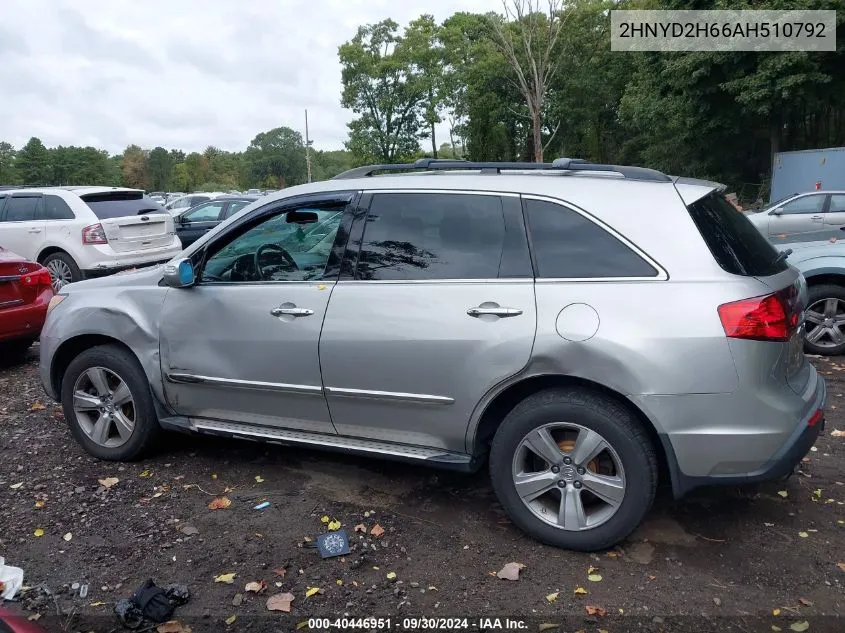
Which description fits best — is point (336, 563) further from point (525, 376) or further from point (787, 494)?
point (787, 494)

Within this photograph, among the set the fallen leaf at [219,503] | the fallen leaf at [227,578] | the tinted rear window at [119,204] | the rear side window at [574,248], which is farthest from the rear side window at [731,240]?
the tinted rear window at [119,204]

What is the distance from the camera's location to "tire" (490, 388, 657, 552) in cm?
311

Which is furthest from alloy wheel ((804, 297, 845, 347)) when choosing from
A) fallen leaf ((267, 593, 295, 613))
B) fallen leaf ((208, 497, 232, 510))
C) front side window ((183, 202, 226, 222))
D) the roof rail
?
front side window ((183, 202, 226, 222))

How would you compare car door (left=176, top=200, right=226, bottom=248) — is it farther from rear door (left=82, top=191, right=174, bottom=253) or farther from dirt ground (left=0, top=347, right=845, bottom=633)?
dirt ground (left=0, top=347, right=845, bottom=633)

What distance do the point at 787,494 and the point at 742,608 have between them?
1230 millimetres

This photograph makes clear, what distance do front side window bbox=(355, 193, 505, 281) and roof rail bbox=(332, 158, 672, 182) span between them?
276 millimetres

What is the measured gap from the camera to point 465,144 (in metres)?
50.0

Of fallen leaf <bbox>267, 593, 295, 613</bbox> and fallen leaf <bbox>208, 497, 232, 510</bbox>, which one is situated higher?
fallen leaf <bbox>208, 497, 232, 510</bbox>

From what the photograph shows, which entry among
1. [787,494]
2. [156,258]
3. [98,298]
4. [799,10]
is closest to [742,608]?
[787,494]

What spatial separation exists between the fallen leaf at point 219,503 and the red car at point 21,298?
3.73m

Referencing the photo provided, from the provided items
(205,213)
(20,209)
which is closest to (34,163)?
(205,213)

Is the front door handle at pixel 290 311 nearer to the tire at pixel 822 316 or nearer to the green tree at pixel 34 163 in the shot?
the tire at pixel 822 316

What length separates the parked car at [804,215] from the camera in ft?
42.1

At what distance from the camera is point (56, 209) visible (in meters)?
10.6
